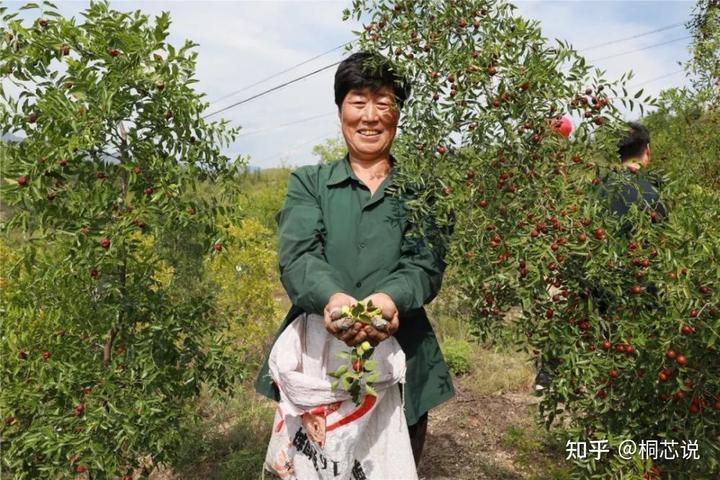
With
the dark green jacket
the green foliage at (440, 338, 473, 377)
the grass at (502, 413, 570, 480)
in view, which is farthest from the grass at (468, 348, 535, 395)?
the dark green jacket

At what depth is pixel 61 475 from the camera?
2949 millimetres

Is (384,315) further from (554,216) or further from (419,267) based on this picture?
(554,216)

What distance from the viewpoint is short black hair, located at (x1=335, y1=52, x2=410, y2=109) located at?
244cm

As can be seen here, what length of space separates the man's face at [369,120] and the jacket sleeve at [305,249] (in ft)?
0.78

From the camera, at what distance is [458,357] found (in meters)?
6.37

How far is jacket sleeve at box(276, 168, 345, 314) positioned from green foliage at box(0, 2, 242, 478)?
2.03 ft

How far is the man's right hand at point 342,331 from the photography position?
1988 mm

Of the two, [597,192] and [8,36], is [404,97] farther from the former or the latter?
[8,36]

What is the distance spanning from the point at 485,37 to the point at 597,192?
75 cm

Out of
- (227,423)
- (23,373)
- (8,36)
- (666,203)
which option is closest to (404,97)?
(666,203)

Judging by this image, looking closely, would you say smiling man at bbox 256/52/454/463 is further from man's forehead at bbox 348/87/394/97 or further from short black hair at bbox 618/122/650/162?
short black hair at bbox 618/122/650/162

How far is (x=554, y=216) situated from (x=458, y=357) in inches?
173

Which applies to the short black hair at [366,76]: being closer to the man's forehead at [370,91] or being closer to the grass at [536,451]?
the man's forehead at [370,91]

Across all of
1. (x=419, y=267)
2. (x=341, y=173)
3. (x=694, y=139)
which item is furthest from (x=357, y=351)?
(x=694, y=139)
